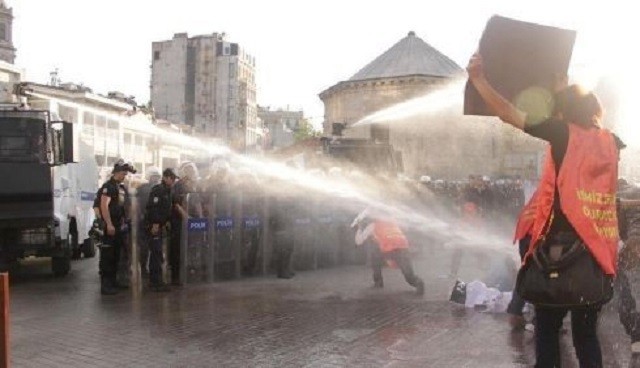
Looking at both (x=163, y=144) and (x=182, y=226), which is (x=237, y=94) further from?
(x=182, y=226)

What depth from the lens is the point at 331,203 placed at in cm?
1296

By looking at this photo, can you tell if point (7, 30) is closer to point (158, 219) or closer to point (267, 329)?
point (158, 219)

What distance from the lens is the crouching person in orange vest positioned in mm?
9633

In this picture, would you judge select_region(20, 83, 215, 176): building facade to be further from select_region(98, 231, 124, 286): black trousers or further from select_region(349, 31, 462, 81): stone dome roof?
select_region(349, 31, 462, 81): stone dome roof

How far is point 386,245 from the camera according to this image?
9.64 meters

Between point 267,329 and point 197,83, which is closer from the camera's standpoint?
point 267,329

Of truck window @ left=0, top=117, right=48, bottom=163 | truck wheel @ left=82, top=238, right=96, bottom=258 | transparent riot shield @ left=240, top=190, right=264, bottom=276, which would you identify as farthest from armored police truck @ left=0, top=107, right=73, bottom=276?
truck wheel @ left=82, top=238, right=96, bottom=258

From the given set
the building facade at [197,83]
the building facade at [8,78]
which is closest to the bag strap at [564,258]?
the building facade at [8,78]

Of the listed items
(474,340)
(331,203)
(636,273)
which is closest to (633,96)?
(331,203)

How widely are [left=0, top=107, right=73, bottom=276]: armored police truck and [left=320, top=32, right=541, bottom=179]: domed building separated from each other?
3678cm

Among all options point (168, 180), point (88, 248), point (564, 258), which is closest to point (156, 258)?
point (168, 180)

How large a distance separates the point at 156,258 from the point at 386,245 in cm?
349

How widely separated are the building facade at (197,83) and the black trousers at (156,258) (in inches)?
3420

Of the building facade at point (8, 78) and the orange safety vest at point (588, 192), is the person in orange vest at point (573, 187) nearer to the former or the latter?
the orange safety vest at point (588, 192)
